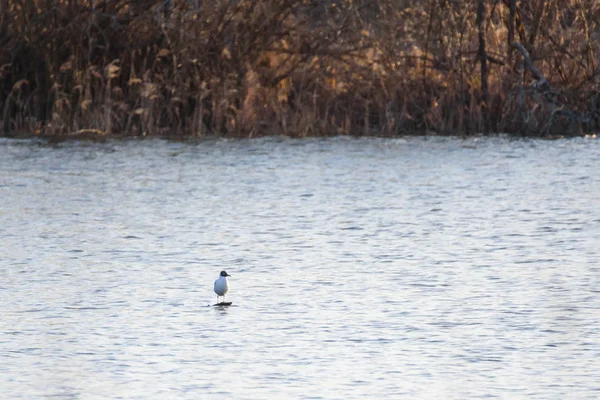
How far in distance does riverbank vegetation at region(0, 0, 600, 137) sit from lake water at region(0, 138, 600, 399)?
2.92 metres

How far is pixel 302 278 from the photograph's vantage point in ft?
34.8

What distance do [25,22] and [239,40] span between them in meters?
3.44

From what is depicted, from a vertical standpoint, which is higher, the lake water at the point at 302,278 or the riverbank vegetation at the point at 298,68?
the riverbank vegetation at the point at 298,68

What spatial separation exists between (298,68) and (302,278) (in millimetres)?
12990

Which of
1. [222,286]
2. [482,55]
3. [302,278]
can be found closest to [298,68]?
[482,55]

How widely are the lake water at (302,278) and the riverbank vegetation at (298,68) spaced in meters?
2.92

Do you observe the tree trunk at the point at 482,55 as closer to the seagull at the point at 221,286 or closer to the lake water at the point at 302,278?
the lake water at the point at 302,278

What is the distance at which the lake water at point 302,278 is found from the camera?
7.44 metres

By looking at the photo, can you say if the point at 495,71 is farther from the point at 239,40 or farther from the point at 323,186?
the point at 323,186

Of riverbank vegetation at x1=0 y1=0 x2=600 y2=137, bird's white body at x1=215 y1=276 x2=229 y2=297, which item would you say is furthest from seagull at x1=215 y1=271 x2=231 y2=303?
riverbank vegetation at x1=0 y1=0 x2=600 y2=137

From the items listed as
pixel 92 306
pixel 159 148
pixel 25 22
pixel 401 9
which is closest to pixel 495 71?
pixel 401 9

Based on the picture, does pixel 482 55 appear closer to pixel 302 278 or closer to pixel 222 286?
pixel 302 278

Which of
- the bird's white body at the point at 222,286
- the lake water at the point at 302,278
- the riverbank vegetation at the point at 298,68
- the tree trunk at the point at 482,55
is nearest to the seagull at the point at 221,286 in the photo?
the bird's white body at the point at 222,286

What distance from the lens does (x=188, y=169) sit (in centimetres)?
1897
